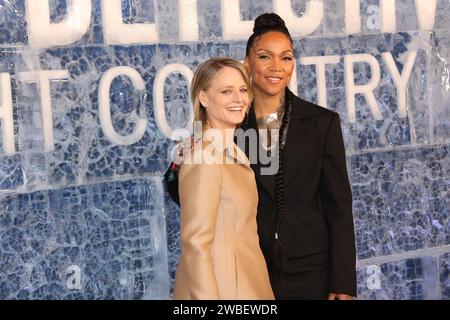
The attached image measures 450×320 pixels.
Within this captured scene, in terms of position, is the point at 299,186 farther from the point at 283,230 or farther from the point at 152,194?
the point at 152,194

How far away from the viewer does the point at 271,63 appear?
2654mm

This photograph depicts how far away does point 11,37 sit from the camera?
3061 millimetres

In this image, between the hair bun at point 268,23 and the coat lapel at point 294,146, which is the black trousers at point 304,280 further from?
the hair bun at point 268,23

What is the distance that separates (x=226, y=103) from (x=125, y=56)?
37.7 inches

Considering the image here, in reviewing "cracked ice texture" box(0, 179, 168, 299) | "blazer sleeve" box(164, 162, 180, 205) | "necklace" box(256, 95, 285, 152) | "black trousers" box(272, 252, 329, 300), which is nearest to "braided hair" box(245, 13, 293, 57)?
"necklace" box(256, 95, 285, 152)

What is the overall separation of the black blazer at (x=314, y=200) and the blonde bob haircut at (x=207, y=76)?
0.74ft

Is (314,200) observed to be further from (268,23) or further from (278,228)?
(268,23)

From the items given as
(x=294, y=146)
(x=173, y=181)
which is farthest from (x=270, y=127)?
(x=173, y=181)

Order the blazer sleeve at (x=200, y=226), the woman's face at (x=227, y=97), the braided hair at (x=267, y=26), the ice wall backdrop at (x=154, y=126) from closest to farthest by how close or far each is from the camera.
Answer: the blazer sleeve at (x=200, y=226) → the woman's face at (x=227, y=97) → the braided hair at (x=267, y=26) → the ice wall backdrop at (x=154, y=126)

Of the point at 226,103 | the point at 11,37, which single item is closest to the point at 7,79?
the point at 11,37

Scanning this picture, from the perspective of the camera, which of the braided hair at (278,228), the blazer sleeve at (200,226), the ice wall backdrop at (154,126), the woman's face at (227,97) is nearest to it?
the blazer sleeve at (200,226)

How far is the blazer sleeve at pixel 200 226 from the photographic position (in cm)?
225

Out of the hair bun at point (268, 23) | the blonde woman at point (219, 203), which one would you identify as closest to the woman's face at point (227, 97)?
the blonde woman at point (219, 203)

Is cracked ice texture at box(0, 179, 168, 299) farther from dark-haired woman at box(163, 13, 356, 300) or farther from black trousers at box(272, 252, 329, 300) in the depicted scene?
black trousers at box(272, 252, 329, 300)
